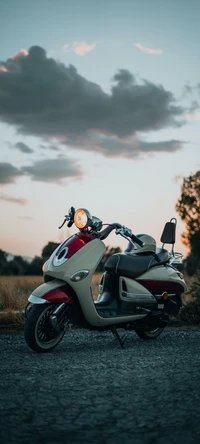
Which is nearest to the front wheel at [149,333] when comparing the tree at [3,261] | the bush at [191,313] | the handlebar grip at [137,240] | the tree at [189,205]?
the handlebar grip at [137,240]

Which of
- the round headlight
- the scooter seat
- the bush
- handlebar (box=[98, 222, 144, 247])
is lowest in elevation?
the bush

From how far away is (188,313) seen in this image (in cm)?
930

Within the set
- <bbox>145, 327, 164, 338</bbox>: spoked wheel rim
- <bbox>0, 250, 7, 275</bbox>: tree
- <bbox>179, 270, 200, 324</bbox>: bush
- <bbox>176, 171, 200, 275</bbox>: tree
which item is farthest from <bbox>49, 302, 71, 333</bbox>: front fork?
<bbox>176, 171, 200, 275</bbox>: tree

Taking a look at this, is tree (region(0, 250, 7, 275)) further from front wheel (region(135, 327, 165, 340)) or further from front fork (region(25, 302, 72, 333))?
front fork (region(25, 302, 72, 333))

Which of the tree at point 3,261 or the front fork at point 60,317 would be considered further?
the tree at point 3,261

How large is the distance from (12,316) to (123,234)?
10.1 feet

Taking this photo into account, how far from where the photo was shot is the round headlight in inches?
243

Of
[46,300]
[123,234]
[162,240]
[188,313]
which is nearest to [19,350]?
[46,300]

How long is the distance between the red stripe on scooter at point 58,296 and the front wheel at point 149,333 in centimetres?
138

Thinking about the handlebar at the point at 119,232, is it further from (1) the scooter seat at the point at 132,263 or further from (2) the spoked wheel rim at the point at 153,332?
(2) the spoked wheel rim at the point at 153,332

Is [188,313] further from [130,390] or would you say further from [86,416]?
[86,416]

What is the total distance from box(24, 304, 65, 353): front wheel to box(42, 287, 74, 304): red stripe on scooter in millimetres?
84

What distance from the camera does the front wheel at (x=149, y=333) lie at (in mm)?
7065

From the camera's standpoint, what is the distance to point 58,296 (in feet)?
19.4
